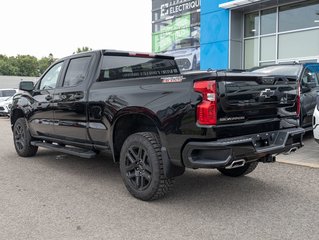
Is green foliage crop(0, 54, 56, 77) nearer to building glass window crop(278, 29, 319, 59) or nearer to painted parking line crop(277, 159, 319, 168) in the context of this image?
building glass window crop(278, 29, 319, 59)

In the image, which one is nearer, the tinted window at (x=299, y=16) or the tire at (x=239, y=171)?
the tire at (x=239, y=171)

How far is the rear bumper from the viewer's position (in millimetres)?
3850

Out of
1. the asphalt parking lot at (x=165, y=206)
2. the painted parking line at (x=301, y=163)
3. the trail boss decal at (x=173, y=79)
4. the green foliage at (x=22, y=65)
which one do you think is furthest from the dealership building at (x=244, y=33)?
the green foliage at (x=22, y=65)

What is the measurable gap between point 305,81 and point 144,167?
5.35 m

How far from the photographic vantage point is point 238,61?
17.7 m

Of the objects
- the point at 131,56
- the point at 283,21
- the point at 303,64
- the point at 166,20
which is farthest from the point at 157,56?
the point at 166,20

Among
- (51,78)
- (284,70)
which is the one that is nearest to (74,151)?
(51,78)

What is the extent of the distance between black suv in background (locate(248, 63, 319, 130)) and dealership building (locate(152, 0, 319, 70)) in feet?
20.3

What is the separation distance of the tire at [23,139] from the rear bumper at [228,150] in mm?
4413

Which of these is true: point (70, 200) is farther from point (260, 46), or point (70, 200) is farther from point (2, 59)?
point (2, 59)

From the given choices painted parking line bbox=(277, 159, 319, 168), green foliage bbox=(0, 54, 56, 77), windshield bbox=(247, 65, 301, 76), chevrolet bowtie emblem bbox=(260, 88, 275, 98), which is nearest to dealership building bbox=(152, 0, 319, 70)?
windshield bbox=(247, 65, 301, 76)

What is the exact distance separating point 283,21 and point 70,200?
1381cm

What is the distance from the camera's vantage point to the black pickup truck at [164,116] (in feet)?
12.9

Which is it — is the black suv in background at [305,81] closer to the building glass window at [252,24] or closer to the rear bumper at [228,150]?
the rear bumper at [228,150]
